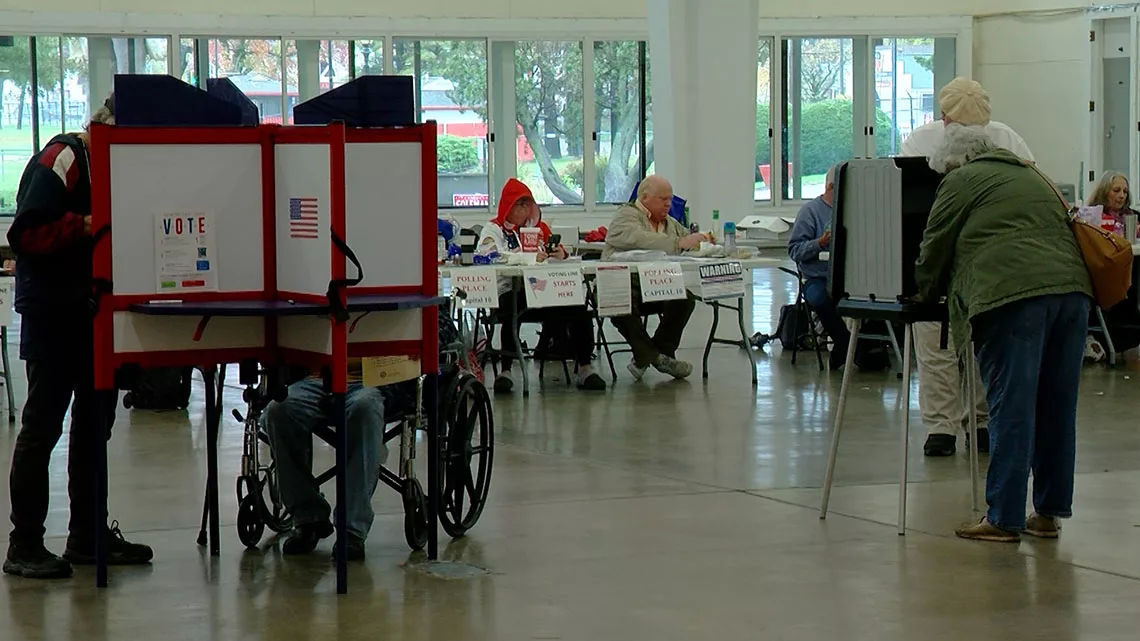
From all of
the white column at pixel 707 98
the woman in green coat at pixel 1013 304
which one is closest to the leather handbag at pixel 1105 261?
the woman in green coat at pixel 1013 304

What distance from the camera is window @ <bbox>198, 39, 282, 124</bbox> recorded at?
1958cm

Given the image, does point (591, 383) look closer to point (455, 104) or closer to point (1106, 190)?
point (1106, 190)

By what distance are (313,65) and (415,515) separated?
15.4m

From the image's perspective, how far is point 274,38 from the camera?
19.6 meters

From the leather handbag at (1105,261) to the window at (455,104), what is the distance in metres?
15.4

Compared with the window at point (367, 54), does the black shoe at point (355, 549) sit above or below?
below

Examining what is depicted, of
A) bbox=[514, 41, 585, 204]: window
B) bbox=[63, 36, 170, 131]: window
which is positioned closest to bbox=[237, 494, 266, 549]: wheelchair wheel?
bbox=[63, 36, 170, 131]: window

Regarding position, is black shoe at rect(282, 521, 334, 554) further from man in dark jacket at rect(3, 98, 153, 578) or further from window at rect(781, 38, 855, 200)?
window at rect(781, 38, 855, 200)

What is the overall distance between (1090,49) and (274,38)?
10024mm

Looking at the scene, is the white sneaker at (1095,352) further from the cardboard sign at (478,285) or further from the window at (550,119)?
the window at (550,119)

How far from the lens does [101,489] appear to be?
185 inches

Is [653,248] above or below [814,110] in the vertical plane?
below

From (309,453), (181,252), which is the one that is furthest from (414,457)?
(181,252)

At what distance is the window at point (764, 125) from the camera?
2134cm
